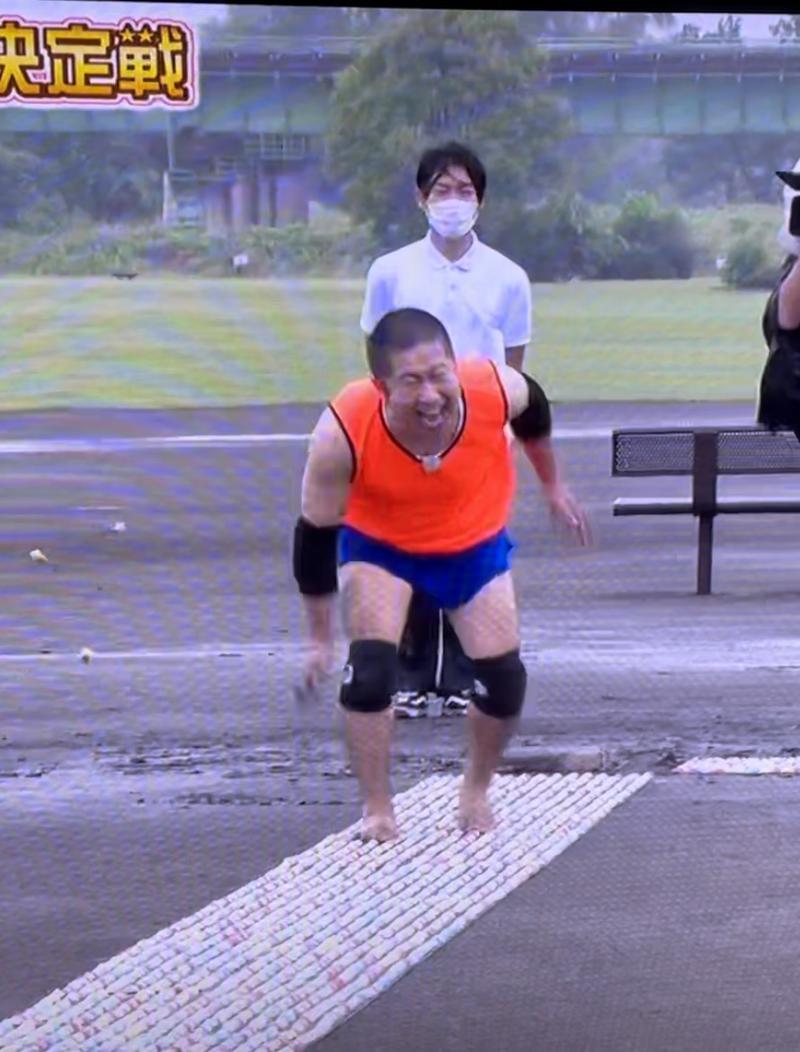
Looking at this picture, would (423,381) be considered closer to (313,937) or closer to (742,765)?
(313,937)

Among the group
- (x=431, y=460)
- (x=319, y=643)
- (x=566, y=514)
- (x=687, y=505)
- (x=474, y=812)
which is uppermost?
(x=431, y=460)

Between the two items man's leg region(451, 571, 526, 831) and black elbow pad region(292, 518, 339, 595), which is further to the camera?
man's leg region(451, 571, 526, 831)

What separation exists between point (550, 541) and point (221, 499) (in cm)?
277

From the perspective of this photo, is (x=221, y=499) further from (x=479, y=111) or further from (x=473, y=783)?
(x=479, y=111)

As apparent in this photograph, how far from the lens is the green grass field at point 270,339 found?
5.13 m

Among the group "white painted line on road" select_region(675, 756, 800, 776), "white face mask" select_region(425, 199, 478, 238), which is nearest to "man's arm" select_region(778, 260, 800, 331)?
"white face mask" select_region(425, 199, 478, 238)

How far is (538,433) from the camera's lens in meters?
5.14

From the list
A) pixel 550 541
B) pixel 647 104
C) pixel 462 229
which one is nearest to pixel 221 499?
pixel 462 229

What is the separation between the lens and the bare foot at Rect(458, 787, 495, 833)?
5.61 m

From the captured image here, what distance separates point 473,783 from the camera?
18.2 feet

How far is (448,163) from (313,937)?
1516 millimetres

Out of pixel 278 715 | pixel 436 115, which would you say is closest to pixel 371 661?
pixel 436 115

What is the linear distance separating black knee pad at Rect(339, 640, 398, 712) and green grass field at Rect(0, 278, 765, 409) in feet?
1.70

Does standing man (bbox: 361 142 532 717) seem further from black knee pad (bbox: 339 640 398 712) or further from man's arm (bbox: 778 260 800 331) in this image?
man's arm (bbox: 778 260 800 331)
